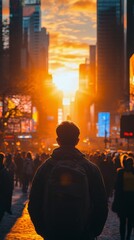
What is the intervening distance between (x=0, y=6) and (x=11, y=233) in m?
105

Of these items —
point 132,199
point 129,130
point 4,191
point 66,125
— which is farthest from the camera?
point 129,130

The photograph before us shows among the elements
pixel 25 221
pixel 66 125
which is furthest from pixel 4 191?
pixel 66 125

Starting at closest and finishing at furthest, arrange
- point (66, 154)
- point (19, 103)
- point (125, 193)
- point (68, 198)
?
point (68, 198) < point (66, 154) < point (125, 193) < point (19, 103)

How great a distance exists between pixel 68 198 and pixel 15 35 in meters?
149

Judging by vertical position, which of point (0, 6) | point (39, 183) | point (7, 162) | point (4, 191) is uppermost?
point (0, 6)

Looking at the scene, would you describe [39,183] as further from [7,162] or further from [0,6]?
[0,6]

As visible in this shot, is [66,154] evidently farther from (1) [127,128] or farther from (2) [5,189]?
(1) [127,128]

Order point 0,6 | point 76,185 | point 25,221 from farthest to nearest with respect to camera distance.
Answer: point 0,6, point 25,221, point 76,185

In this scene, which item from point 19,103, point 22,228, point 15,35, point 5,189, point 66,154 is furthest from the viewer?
point 15,35

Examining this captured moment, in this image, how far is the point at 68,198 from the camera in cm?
494

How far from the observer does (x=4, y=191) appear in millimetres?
11578

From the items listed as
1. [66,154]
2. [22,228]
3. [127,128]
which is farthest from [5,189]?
[127,128]

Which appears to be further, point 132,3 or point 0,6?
point 132,3

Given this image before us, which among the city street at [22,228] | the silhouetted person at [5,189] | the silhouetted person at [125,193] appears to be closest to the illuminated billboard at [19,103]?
the city street at [22,228]
